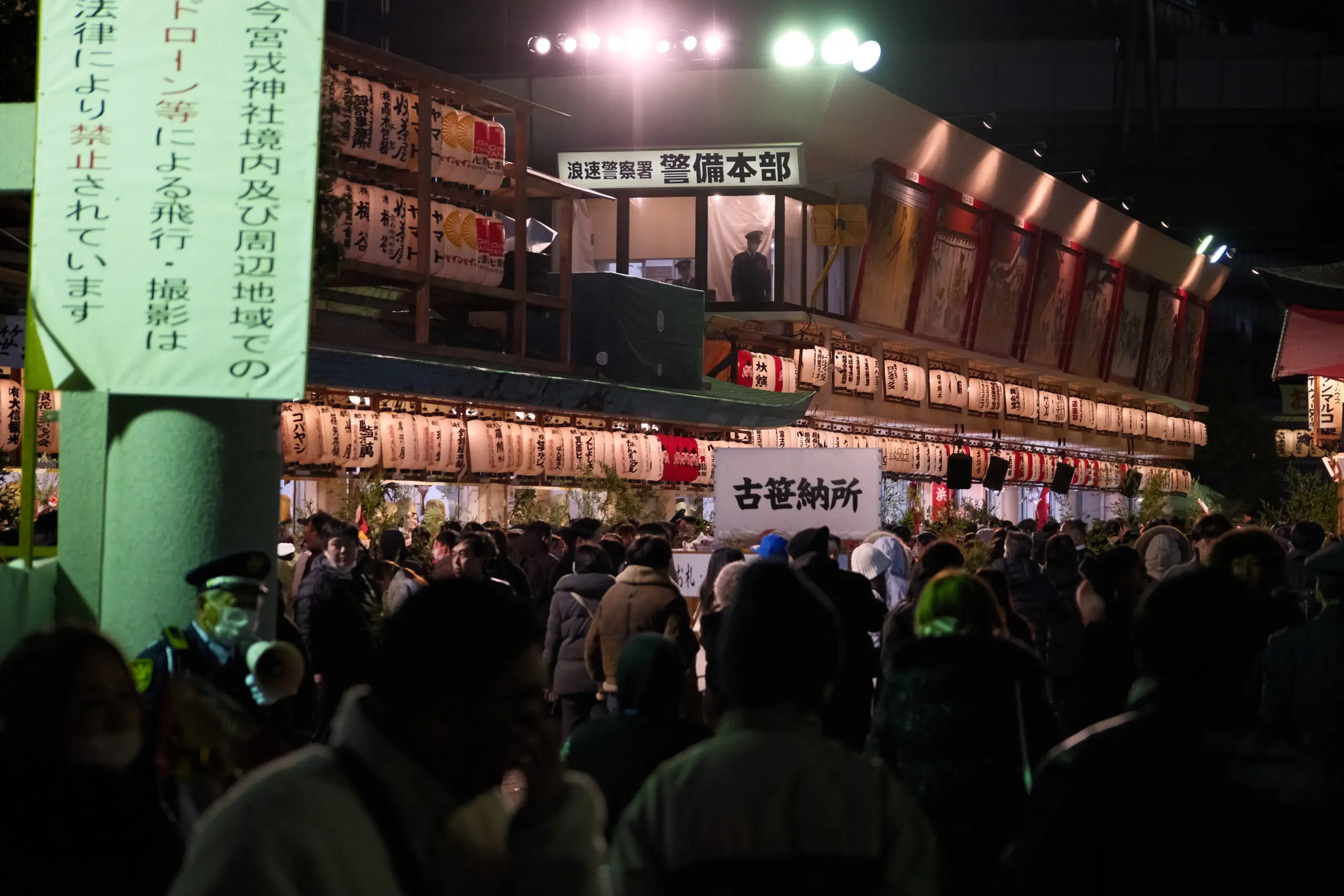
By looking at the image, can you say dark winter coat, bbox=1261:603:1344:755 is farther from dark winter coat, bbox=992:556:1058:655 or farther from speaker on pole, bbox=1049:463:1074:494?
speaker on pole, bbox=1049:463:1074:494

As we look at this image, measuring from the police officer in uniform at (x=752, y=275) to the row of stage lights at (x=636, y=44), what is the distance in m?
3.34

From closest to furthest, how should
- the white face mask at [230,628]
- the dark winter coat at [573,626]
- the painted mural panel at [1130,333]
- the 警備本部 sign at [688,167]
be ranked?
the white face mask at [230,628] < the dark winter coat at [573,626] < the 警備本部 sign at [688,167] < the painted mural panel at [1130,333]

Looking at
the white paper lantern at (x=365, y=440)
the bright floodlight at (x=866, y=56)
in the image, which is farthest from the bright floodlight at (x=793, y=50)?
the white paper lantern at (x=365, y=440)

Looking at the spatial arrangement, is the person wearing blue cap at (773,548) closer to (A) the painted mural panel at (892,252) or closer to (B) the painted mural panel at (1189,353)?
(A) the painted mural panel at (892,252)

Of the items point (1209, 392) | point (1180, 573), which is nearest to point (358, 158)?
point (1180, 573)

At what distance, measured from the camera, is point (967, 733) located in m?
4.79

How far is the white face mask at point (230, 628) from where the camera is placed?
546 centimetres

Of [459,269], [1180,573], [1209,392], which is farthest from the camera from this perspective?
[1209,392]

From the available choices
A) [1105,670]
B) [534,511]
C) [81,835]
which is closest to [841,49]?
[534,511]

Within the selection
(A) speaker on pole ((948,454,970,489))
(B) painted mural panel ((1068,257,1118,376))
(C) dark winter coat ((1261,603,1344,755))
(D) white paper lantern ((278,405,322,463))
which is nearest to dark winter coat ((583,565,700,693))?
(C) dark winter coat ((1261,603,1344,755))

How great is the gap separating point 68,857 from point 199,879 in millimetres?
951

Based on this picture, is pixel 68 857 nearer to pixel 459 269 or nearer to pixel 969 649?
pixel 969 649

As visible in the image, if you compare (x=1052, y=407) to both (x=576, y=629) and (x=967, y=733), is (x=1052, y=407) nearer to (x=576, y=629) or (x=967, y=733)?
(x=576, y=629)

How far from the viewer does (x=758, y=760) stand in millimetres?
3188
